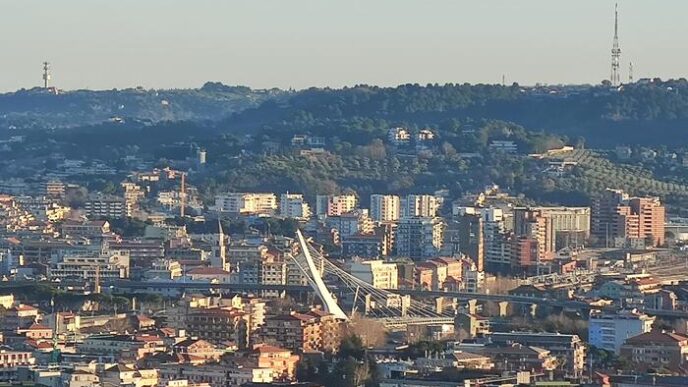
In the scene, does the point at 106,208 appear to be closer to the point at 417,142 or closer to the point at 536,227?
the point at 536,227

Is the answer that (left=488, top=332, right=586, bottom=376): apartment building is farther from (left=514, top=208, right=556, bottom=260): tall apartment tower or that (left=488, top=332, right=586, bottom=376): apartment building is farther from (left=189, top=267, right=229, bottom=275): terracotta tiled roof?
(left=514, top=208, right=556, bottom=260): tall apartment tower

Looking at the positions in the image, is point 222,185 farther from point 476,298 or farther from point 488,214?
point 476,298

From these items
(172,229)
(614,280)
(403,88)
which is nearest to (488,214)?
(172,229)

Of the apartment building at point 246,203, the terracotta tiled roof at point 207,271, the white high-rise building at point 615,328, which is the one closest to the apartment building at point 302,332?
the white high-rise building at point 615,328

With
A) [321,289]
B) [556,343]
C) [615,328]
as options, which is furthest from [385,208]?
[556,343]

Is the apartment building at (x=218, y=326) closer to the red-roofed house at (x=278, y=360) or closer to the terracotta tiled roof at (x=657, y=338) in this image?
the red-roofed house at (x=278, y=360)
